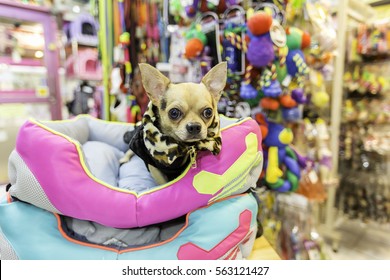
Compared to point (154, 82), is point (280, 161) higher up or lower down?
lower down

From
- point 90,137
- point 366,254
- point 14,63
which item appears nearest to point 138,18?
point 90,137

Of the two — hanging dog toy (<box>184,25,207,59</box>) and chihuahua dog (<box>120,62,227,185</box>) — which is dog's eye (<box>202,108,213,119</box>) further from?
hanging dog toy (<box>184,25,207,59</box>)

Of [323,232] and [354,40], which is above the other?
[354,40]

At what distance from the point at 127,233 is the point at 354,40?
1574 millimetres

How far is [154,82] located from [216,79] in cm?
16

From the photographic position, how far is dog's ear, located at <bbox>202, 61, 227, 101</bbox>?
68 cm

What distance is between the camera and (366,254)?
152 centimetres

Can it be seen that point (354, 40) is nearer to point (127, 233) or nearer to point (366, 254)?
point (366, 254)

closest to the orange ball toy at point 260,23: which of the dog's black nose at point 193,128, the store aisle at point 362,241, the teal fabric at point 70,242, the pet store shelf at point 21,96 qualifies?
the dog's black nose at point 193,128

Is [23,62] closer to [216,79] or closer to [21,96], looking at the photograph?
[21,96]

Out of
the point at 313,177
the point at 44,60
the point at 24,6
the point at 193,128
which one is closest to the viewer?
the point at 193,128

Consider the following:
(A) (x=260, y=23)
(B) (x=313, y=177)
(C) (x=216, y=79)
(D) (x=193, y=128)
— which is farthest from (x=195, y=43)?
(B) (x=313, y=177)

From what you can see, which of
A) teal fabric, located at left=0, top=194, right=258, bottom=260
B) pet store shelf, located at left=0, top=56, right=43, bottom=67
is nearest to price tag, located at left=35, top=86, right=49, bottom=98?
pet store shelf, located at left=0, top=56, right=43, bottom=67

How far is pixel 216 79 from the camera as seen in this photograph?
0.70 meters
